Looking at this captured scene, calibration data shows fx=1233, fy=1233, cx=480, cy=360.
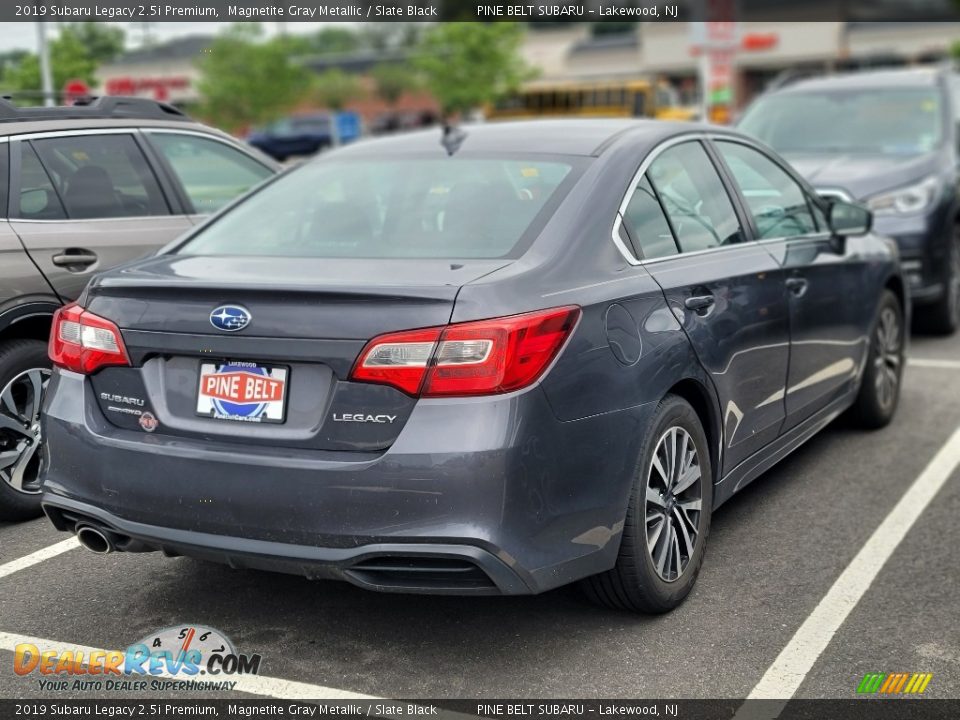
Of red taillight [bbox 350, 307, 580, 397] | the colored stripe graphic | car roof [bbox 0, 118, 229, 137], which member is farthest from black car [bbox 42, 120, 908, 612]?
car roof [bbox 0, 118, 229, 137]

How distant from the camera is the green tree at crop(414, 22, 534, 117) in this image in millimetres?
53250

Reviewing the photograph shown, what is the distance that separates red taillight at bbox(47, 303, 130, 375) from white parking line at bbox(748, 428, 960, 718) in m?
2.10

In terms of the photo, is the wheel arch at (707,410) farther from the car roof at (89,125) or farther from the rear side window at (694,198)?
the car roof at (89,125)

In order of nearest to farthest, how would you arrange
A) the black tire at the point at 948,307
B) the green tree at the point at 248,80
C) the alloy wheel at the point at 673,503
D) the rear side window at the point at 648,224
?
the alloy wheel at the point at 673,503 < the rear side window at the point at 648,224 < the black tire at the point at 948,307 < the green tree at the point at 248,80

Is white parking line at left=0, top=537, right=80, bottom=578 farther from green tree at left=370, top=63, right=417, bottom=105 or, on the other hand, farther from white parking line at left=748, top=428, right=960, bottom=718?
green tree at left=370, top=63, right=417, bottom=105

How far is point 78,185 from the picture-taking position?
219 inches

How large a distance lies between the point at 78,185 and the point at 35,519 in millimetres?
1509

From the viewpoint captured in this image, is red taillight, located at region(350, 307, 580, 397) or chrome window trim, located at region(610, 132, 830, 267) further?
chrome window trim, located at region(610, 132, 830, 267)

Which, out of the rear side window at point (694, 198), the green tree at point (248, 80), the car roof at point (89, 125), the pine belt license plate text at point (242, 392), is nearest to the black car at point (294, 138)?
the green tree at point (248, 80)

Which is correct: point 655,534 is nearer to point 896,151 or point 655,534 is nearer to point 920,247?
point 920,247

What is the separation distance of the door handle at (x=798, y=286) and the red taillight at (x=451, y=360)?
200cm

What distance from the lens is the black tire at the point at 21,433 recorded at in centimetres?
496

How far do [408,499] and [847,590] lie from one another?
1823 mm

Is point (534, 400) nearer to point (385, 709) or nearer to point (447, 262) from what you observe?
point (447, 262)
